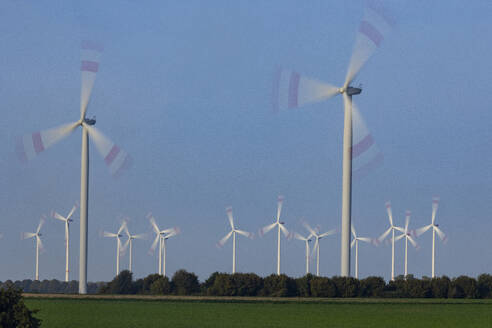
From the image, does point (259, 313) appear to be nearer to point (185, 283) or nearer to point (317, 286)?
point (317, 286)

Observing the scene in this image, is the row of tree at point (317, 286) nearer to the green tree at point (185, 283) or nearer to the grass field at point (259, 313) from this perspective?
the green tree at point (185, 283)

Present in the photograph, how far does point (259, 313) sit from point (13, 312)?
22.7 meters

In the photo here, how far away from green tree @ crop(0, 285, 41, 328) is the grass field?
1013 centimetres

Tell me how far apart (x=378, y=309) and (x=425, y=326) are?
12858 millimetres

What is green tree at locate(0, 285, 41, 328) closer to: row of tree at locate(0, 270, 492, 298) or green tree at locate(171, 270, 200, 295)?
row of tree at locate(0, 270, 492, 298)

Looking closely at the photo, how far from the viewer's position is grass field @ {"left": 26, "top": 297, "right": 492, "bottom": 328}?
50.6 m

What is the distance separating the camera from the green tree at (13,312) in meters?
37.9

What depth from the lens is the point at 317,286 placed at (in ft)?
257

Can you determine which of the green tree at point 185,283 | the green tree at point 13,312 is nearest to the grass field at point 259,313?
the green tree at point 13,312

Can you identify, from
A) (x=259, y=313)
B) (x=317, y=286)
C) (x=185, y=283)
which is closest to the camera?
(x=259, y=313)

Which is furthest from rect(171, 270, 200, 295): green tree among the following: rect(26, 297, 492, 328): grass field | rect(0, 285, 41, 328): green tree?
rect(0, 285, 41, 328): green tree

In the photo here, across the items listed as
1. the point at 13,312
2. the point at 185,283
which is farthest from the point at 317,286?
the point at 13,312

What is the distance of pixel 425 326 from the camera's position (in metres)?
49.2

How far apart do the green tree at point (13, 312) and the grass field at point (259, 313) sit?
1013 cm
